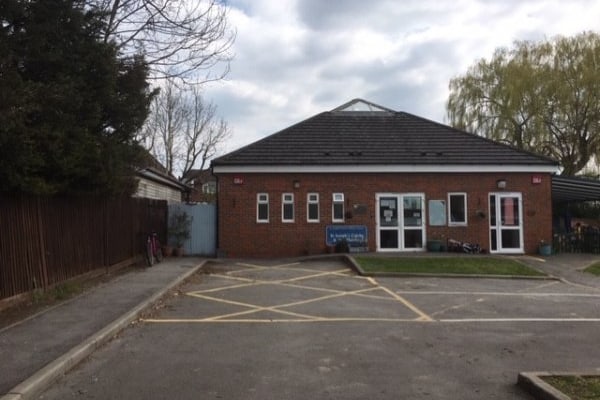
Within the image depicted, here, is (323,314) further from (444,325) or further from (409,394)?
(409,394)

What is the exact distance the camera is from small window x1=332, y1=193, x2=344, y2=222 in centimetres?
2216

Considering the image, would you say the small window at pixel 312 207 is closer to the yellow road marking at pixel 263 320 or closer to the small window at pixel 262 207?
the small window at pixel 262 207

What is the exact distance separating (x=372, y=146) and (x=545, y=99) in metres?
17.0

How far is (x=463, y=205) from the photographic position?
22.3 meters

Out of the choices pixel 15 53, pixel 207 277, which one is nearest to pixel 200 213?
pixel 207 277

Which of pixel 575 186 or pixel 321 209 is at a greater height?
pixel 575 186

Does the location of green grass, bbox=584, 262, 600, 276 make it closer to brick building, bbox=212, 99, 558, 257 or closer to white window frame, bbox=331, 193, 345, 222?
brick building, bbox=212, 99, 558, 257

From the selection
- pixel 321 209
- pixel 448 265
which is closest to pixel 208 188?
pixel 321 209

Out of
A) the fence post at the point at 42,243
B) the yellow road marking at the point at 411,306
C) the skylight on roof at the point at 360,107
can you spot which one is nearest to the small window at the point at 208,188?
the skylight on roof at the point at 360,107

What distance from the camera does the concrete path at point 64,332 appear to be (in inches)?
232

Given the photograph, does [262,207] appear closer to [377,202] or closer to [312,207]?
[312,207]

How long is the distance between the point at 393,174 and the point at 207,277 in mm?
9260

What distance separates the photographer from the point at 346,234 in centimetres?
2197

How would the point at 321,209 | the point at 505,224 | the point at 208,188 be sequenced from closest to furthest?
1. the point at 321,209
2. the point at 505,224
3. the point at 208,188
